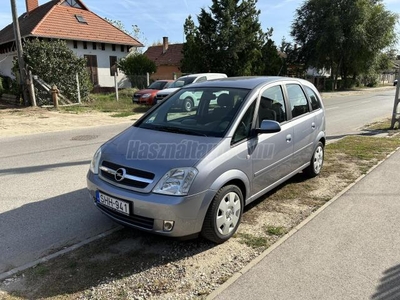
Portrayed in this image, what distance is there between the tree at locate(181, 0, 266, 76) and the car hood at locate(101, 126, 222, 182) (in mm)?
22597

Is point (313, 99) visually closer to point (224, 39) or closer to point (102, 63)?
point (224, 39)

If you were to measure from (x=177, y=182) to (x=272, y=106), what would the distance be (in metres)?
1.88

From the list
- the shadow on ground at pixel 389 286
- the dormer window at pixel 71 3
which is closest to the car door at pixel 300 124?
the shadow on ground at pixel 389 286

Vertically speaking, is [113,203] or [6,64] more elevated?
[6,64]

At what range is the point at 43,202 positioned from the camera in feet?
15.0

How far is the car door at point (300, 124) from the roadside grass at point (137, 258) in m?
0.54

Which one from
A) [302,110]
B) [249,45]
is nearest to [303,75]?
[249,45]

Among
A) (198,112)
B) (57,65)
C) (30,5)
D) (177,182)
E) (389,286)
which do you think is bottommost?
(389,286)

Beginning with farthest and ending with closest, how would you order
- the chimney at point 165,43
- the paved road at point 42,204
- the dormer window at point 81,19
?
the chimney at point 165,43
the dormer window at point 81,19
the paved road at point 42,204

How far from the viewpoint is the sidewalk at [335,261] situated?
2.72 metres

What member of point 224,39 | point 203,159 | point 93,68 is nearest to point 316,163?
point 203,159

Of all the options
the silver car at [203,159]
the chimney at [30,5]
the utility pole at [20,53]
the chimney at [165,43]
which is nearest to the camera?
the silver car at [203,159]

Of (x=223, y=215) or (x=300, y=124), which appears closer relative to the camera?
(x=223, y=215)

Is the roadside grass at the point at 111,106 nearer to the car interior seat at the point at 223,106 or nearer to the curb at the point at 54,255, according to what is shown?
the car interior seat at the point at 223,106
